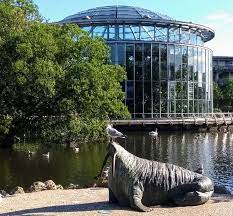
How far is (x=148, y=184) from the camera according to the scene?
46.9 ft

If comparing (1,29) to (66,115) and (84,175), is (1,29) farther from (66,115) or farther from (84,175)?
(84,175)

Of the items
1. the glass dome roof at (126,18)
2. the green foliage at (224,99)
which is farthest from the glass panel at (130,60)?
the green foliage at (224,99)

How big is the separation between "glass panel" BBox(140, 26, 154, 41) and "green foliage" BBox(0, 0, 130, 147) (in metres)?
33.1

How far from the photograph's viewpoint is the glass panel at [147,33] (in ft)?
218

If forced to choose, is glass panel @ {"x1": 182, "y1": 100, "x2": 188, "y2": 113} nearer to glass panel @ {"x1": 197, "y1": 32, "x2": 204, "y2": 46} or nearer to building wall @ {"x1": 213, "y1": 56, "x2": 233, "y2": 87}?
glass panel @ {"x1": 197, "y1": 32, "x2": 204, "y2": 46}

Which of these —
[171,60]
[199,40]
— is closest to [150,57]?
[171,60]

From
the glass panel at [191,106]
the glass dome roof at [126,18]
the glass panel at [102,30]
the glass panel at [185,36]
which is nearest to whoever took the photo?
the glass dome roof at [126,18]

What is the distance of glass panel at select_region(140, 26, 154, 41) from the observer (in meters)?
66.5

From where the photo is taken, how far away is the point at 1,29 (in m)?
29.8

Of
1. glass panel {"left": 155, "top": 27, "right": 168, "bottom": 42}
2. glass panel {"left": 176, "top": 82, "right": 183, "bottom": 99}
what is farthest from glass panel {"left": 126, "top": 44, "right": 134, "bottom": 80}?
glass panel {"left": 176, "top": 82, "right": 183, "bottom": 99}

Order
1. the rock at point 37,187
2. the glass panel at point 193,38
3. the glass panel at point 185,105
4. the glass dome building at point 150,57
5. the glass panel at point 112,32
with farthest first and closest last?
1. the glass panel at point 193,38
2. the glass panel at point 185,105
3. the glass panel at point 112,32
4. the glass dome building at point 150,57
5. the rock at point 37,187

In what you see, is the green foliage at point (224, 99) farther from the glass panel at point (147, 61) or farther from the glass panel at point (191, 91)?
the glass panel at point (147, 61)

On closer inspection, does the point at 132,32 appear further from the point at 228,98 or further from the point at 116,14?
the point at 228,98

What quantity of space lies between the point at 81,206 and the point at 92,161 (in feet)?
59.7
